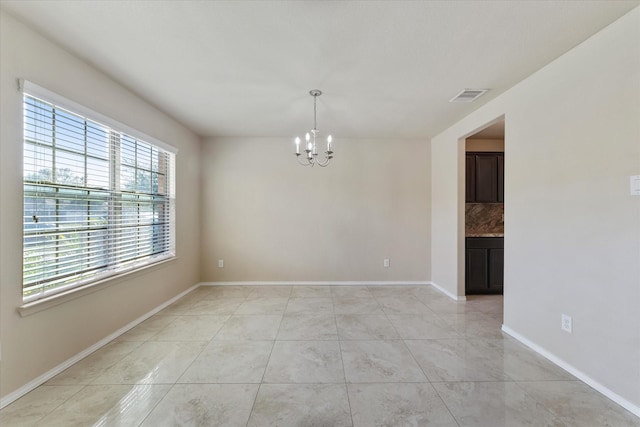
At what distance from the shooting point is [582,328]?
1.97 m

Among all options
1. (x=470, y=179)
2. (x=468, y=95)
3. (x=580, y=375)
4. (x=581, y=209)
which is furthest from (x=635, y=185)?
(x=470, y=179)

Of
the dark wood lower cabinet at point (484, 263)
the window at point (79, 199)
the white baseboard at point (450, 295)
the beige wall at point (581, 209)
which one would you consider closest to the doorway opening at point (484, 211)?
the dark wood lower cabinet at point (484, 263)

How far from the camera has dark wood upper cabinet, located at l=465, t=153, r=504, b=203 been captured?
4262mm

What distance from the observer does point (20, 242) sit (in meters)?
1.77

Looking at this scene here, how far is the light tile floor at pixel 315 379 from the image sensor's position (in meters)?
1.62

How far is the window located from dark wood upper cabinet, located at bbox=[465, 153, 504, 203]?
4760 mm

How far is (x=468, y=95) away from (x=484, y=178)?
1.97 meters

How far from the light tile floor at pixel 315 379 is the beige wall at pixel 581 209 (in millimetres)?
312

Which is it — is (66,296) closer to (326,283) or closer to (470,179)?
(326,283)

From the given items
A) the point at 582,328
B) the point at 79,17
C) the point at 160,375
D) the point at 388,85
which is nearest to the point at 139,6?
the point at 79,17

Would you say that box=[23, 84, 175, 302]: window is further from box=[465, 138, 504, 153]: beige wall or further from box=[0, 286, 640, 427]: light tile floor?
box=[465, 138, 504, 153]: beige wall

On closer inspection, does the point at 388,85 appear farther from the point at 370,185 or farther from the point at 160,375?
the point at 160,375

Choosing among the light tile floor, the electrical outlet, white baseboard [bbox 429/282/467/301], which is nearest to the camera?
the light tile floor

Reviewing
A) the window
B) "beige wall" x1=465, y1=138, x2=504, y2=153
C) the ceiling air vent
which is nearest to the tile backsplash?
"beige wall" x1=465, y1=138, x2=504, y2=153
